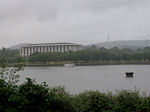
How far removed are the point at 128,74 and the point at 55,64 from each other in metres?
48.2

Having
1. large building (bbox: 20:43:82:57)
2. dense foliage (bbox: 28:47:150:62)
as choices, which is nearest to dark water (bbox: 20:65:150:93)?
dense foliage (bbox: 28:47:150:62)


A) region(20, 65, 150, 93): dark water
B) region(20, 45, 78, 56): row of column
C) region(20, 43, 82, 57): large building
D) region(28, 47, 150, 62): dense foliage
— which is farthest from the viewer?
region(20, 45, 78, 56): row of column

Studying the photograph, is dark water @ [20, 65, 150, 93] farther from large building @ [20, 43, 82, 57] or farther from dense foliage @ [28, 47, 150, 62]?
large building @ [20, 43, 82, 57]

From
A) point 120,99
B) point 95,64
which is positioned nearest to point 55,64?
point 95,64

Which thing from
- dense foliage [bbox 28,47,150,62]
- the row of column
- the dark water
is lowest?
the dark water

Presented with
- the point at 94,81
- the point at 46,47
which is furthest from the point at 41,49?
the point at 94,81

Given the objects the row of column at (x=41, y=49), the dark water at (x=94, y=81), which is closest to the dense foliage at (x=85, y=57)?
the row of column at (x=41, y=49)

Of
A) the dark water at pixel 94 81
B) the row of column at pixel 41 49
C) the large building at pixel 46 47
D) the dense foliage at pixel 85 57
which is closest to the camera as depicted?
the dark water at pixel 94 81

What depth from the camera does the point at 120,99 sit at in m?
7.27

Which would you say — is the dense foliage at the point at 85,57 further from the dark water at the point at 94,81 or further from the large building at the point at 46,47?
the dark water at the point at 94,81

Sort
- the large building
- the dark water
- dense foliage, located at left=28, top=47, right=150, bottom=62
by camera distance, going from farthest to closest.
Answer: the large building → dense foliage, located at left=28, top=47, right=150, bottom=62 → the dark water

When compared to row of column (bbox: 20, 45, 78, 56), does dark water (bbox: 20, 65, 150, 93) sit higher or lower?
lower

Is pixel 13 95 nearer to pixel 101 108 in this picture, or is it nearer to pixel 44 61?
pixel 101 108

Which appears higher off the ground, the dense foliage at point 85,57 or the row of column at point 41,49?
the row of column at point 41,49
